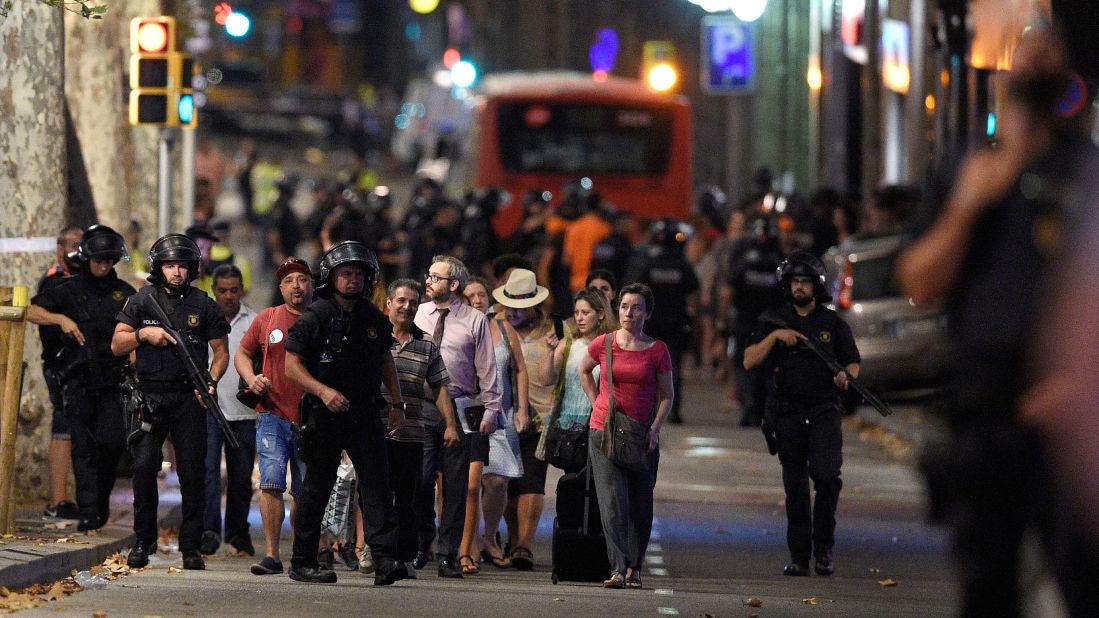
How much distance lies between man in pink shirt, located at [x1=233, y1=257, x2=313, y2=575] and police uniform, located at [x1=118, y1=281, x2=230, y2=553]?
0.29 metres

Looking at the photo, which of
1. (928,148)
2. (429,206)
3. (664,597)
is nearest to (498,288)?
(664,597)

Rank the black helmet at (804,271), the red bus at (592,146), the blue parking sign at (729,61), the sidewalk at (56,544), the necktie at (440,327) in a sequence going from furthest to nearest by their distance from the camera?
the blue parking sign at (729,61) < the red bus at (592,146) < the black helmet at (804,271) < the necktie at (440,327) < the sidewalk at (56,544)

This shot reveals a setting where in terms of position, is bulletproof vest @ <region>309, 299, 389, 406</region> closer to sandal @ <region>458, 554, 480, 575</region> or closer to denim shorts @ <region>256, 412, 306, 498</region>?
denim shorts @ <region>256, 412, 306, 498</region>

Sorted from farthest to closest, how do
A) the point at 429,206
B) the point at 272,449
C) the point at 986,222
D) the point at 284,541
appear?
the point at 429,206, the point at 284,541, the point at 272,449, the point at 986,222

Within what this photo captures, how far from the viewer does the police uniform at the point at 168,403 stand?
1120 centimetres

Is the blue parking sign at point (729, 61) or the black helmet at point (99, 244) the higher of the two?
the blue parking sign at point (729, 61)

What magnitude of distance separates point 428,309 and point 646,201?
66.2 ft

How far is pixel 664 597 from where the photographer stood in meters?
10.7

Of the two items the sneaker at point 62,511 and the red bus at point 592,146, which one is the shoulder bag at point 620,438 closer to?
the sneaker at point 62,511

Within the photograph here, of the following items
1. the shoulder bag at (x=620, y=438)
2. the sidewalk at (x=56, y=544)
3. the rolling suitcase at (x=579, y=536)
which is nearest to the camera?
the sidewalk at (x=56, y=544)

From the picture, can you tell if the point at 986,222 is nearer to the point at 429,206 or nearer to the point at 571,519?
the point at 571,519

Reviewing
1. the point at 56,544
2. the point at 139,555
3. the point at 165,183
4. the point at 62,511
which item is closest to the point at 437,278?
the point at 139,555

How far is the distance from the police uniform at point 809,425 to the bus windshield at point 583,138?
2011 centimetres

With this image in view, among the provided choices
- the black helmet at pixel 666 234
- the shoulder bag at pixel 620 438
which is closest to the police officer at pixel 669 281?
the black helmet at pixel 666 234
